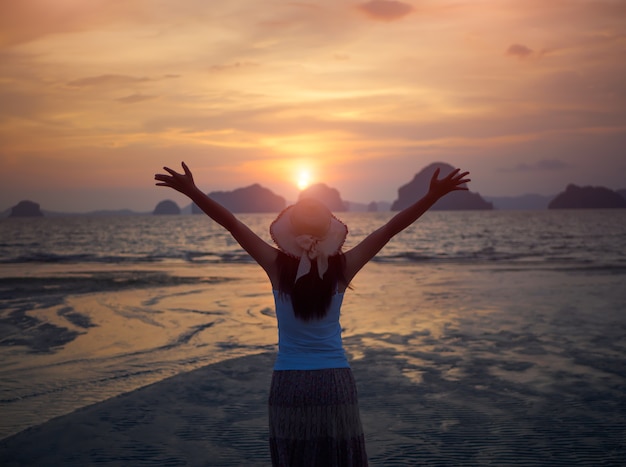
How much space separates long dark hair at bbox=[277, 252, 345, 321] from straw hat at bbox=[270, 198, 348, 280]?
0.09 feet

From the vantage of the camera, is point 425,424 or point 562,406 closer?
point 425,424

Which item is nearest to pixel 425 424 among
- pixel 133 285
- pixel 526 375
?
pixel 526 375

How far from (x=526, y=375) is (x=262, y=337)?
16.8 ft

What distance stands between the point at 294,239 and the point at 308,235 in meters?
0.08

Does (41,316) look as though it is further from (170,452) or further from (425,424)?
(425,424)

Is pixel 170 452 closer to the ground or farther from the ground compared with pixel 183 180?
closer to the ground

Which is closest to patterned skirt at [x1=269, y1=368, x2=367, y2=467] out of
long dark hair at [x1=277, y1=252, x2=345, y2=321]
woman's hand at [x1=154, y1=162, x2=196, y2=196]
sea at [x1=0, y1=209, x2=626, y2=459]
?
long dark hair at [x1=277, y1=252, x2=345, y2=321]

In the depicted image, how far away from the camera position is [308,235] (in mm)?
3045

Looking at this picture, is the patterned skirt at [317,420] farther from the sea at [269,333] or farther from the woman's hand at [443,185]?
the sea at [269,333]

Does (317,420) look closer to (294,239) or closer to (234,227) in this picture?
(294,239)

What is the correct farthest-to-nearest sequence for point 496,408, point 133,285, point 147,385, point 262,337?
point 133,285, point 262,337, point 147,385, point 496,408

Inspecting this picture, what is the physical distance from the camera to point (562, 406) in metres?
7.23

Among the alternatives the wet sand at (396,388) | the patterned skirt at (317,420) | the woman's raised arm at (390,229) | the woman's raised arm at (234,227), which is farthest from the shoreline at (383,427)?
the woman's raised arm at (234,227)

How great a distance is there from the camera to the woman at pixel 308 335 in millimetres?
3061
